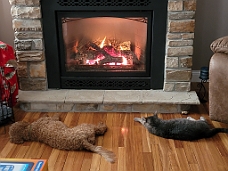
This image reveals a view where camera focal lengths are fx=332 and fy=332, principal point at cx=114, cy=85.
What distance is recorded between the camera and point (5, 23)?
3031mm

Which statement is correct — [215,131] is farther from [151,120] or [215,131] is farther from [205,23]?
[205,23]

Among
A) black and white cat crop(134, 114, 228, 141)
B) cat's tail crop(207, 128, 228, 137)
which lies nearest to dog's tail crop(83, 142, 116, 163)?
black and white cat crop(134, 114, 228, 141)

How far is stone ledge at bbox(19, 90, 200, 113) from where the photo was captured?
261cm

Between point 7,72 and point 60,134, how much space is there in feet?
2.20

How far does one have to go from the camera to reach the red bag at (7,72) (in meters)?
2.39

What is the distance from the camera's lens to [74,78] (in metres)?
2.80

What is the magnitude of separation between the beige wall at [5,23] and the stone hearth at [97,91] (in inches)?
17.7

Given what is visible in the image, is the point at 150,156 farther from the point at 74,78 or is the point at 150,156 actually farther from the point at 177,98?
the point at 74,78

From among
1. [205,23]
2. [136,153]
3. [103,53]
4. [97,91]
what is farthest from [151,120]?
[205,23]

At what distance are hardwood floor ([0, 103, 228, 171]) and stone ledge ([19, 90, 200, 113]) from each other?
0.21 m

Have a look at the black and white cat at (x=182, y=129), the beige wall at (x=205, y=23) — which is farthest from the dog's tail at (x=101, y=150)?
the beige wall at (x=205, y=23)

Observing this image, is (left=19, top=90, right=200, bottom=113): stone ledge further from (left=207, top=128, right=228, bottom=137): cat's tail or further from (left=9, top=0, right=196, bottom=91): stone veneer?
(left=207, top=128, right=228, bottom=137): cat's tail

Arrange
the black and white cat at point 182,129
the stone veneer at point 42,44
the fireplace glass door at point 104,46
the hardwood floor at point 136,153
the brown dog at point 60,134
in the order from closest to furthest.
Answer: the hardwood floor at point 136,153 → the brown dog at point 60,134 → the black and white cat at point 182,129 → the stone veneer at point 42,44 → the fireplace glass door at point 104,46

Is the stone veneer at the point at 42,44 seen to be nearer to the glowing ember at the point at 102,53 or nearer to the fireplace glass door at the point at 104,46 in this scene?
the fireplace glass door at the point at 104,46
